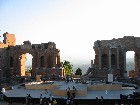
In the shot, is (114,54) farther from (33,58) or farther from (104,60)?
(33,58)

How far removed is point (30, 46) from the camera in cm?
4244

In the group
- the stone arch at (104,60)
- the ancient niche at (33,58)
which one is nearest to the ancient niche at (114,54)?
the stone arch at (104,60)

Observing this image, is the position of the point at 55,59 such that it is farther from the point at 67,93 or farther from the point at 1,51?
the point at 67,93

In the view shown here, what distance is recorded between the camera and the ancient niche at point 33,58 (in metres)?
41.2

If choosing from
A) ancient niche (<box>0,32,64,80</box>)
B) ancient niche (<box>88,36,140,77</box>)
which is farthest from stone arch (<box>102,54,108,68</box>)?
ancient niche (<box>0,32,64,80</box>)

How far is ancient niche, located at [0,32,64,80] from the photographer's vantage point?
41.2 m

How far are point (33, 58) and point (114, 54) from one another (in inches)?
488

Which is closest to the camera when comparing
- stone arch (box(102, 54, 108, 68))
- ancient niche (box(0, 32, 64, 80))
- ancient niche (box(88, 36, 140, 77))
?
ancient niche (box(88, 36, 140, 77))

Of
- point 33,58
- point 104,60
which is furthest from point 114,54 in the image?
point 33,58

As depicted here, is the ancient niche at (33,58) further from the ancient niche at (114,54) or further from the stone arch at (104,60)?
the stone arch at (104,60)

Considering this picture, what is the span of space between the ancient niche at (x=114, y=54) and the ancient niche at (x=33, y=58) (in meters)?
5.69

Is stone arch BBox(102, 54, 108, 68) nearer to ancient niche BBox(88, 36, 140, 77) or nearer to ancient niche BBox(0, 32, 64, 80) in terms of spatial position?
ancient niche BBox(88, 36, 140, 77)

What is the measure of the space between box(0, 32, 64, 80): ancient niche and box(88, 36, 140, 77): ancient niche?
18.7 feet

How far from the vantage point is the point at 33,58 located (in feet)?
139
